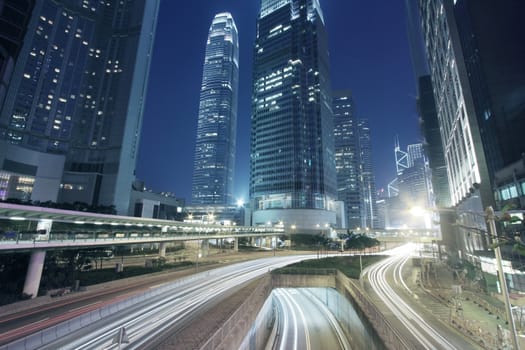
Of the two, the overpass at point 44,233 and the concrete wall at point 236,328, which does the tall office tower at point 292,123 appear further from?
the concrete wall at point 236,328

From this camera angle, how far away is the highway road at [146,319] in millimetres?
14665

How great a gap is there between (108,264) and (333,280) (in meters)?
42.0

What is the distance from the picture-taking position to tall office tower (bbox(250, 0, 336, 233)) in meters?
121

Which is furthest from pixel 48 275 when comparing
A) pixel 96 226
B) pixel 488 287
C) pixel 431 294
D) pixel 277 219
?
pixel 277 219

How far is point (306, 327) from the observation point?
33656 millimetres

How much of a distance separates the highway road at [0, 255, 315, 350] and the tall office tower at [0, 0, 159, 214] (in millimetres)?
80270

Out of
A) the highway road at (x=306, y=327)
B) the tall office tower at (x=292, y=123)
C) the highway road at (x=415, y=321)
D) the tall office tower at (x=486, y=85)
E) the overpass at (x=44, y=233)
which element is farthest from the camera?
the tall office tower at (x=292, y=123)

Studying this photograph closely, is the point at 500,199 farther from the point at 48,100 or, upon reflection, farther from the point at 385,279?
the point at 48,100

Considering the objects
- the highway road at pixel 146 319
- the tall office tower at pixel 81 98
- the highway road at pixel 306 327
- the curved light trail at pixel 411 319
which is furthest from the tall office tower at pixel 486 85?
the tall office tower at pixel 81 98

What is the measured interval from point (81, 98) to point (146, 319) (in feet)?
433

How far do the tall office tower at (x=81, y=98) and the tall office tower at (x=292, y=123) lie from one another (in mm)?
65234

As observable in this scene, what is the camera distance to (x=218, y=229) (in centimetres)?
7094

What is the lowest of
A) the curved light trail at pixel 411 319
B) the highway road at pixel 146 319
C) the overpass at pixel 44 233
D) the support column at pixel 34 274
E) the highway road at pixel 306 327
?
the highway road at pixel 306 327

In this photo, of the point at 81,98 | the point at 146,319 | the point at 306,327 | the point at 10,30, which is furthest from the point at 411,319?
the point at 81,98
